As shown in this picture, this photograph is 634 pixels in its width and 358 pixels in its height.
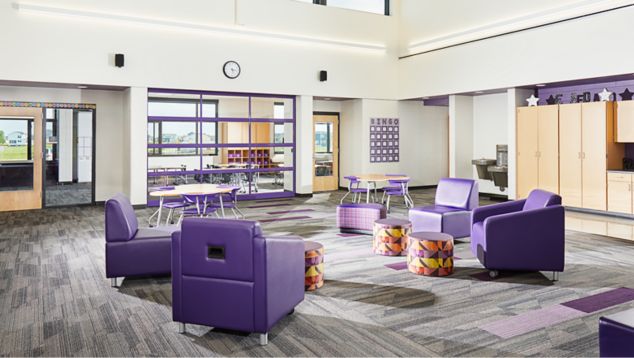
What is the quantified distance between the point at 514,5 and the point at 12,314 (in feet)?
33.9

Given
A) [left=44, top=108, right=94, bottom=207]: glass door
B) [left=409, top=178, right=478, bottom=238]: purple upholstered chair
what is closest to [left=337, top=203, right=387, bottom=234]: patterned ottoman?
[left=409, top=178, right=478, bottom=238]: purple upholstered chair

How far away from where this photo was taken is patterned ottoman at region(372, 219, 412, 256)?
6.02m

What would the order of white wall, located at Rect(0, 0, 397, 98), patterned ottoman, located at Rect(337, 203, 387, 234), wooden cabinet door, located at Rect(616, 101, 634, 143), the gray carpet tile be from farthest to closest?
1. white wall, located at Rect(0, 0, 397, 98)
2. wooden cabinet door, located at Rect(616, 101, 634, 143)
3. patterned ottoman, located at Rect(337, 203, 387, 234)
4. the gray carpet tile

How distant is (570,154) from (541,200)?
5217 millimetres

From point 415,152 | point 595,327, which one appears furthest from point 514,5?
point 595,327

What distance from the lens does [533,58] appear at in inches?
388

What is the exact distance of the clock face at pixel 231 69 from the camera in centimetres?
1096

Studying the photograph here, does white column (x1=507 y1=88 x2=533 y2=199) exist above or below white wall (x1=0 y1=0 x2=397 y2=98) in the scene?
below

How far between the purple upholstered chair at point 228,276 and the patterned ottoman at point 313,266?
959 millimetres

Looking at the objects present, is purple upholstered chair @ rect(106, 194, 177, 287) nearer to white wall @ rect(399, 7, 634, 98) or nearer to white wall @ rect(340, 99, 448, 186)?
white wall @ rect(399, 7, 634, 98)

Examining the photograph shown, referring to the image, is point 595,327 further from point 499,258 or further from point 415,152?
point 415,152

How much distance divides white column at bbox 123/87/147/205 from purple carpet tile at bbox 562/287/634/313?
337 inches

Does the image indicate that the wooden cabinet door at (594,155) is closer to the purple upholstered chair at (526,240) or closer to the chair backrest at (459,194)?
the chair backrest at (459,194)

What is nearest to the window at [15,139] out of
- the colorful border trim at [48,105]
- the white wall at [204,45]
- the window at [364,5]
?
the colorful border trim at [48,105]
